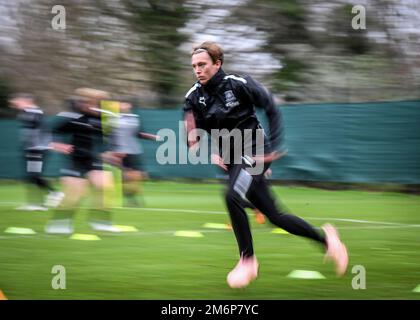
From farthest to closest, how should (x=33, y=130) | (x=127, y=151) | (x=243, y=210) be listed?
(x=127, y=151), (x=33, y=130), (x=243, y=210)

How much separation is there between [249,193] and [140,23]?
730 inches

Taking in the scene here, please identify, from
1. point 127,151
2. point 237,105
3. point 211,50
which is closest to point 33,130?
point 127,151

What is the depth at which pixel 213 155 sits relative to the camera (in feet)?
20.0

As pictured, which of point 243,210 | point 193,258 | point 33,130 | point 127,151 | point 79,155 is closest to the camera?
point 243,210

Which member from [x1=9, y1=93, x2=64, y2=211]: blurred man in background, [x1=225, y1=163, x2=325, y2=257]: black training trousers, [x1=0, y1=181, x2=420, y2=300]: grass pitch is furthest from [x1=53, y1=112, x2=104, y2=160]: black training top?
[x1=9, y1=93, x2=64, y2=211]: blurred man in background

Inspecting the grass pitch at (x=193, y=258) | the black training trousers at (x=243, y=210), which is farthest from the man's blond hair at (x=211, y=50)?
the grass pitch at (x=193, y=258)

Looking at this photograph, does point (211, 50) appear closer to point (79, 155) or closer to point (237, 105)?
point (237, 105)

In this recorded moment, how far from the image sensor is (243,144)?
19.6ft

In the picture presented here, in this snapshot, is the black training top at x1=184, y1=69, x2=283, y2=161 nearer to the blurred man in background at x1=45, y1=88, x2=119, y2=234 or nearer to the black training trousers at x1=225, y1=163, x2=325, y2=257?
the black training trousers at x1=225, y1=163, x2=325, y2=257

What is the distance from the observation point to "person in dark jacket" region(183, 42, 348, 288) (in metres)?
5.87

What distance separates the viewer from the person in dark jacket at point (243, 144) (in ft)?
19.3

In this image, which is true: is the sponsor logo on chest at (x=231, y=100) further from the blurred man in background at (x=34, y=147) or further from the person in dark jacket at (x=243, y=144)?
the blurred man in background at (x=34, y=147)
